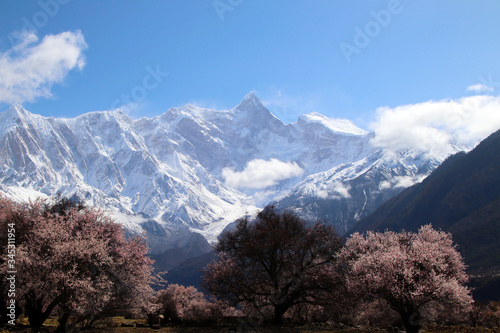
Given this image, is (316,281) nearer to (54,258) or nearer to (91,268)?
(91,268)

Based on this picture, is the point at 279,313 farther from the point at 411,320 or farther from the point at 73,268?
the point at 73,268

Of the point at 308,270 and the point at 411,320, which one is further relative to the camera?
the point at 308,270

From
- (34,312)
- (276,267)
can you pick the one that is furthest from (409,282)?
(34,312)

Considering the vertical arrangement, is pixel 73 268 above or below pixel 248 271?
above

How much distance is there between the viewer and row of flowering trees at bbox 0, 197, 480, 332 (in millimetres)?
26578

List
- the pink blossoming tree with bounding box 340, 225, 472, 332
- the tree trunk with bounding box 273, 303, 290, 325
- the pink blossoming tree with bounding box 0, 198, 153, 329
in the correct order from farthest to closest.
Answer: the tree trunk with bounding box 273, 303, 290, 325
the pink blossoming tree with bounding box 340, 225, 472, 332
the pink blossoming tree with bounding box 0, 198, 153, 329

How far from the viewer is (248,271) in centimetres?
3606

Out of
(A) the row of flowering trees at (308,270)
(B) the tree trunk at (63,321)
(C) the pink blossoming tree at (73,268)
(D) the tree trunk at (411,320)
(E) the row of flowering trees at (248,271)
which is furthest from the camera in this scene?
(A) the row of flowering trees at (308,270)

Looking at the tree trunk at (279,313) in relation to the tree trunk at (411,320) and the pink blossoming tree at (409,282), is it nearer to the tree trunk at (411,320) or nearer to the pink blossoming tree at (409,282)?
the pink blossoming tree at (409,282)

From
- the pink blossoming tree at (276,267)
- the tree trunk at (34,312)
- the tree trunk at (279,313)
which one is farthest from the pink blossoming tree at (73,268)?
the tree trunk at (279,313)

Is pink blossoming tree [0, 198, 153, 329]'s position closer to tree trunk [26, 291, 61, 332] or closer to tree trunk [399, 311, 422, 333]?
tree trunk [26, 291, 61, 332]

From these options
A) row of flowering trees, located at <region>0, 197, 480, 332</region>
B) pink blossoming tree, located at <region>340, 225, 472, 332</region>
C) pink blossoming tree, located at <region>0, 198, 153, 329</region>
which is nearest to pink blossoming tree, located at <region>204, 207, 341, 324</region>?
row of flowering trees, located at <region>0, 197, 480, 332</region>

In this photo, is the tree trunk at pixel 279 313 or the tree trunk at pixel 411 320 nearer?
the tree trunk at pixel 411 320

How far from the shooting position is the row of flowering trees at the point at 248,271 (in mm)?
26578
